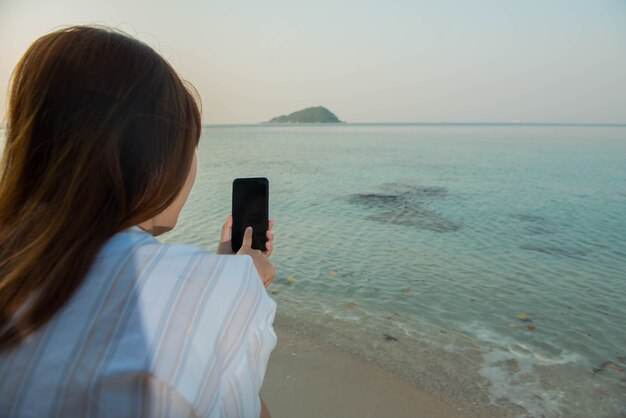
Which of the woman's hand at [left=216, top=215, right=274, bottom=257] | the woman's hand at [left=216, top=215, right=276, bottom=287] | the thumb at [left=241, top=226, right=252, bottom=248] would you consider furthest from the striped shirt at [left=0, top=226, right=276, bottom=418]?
the woman's hand at [left=216, top=215, right=274, bottom=257]

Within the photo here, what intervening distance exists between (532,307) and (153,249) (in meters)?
6.62

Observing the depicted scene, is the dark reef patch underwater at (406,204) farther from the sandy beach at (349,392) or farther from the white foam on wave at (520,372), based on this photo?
the sandy beach at (349,392)

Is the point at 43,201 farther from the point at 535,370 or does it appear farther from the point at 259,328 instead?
the point at 535,370

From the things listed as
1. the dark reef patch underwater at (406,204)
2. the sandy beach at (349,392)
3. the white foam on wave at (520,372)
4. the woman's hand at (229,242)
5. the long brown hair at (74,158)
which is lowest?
the dark reef patch underwater at (406,204)

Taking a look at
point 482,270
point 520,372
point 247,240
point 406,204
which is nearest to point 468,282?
point 482,270

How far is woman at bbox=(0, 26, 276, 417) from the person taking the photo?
0.75m

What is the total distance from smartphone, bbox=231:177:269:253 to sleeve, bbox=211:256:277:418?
0.81 meters

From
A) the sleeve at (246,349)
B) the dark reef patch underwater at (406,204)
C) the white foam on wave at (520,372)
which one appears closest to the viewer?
the sleeve at (246,349)

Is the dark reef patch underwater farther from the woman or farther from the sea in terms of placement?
the woman

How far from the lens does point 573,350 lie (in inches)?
199

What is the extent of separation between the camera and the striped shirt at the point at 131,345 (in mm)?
740

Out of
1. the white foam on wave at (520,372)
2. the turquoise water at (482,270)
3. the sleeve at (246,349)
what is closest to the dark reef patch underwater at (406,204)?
the turquoise water at (482,270)

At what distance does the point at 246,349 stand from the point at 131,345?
8.7 inches

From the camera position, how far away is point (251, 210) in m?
1.79
